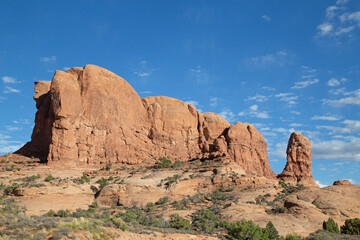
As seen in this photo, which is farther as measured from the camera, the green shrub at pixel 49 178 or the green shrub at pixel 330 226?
the green shrub at pixel 49 178

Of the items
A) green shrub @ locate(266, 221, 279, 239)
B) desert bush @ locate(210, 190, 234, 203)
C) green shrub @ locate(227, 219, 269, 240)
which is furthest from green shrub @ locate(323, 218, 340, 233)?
desert bush @ locate(210, 190, 234, 203)

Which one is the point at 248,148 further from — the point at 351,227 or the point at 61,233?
the point at 61,233

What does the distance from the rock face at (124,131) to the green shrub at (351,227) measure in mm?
21494

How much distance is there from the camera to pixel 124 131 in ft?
165

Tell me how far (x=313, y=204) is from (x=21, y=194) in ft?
93.8

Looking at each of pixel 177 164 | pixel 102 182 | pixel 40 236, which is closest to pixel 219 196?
pixel 177 164

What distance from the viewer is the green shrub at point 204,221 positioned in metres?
26.5

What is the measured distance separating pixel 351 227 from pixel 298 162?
27916mm

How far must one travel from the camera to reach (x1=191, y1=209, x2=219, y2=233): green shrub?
2653 cm

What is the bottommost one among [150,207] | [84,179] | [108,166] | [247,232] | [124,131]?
[247,232]

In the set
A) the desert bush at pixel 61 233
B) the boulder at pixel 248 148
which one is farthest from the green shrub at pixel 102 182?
the desert bush at pixel 61 233

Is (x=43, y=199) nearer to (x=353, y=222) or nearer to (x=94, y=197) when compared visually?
(x=94, y=197)

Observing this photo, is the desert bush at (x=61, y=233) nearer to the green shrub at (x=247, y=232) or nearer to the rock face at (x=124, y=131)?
the green shrub at (x=247, y=232)

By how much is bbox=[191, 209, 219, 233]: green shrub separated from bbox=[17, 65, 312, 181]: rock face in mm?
19170
